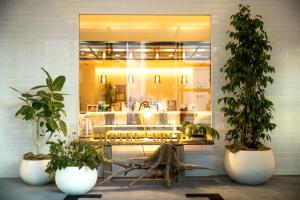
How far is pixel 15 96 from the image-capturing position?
5.91 meters

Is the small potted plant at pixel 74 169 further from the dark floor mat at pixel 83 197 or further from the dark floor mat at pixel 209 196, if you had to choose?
the dark floor mat at pixel 209 196

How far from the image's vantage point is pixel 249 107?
530cm

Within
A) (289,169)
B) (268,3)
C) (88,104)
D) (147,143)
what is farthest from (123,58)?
(289,169)

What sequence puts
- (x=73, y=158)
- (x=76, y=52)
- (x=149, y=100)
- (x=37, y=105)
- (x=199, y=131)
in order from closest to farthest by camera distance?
(x=73, y=158)
(x=37, y=105)
(x=76, y=52)
(x=199, y=131)
(x=149, y=100)

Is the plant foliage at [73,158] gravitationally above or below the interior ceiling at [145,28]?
below

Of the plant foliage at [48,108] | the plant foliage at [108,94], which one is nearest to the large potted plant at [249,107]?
the plant foliage at [108,94]

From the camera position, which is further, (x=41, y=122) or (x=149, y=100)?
(x=149, y=100)

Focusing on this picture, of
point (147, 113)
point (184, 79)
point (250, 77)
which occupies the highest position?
point (184, 79)

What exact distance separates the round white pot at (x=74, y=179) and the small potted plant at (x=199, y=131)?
208cm

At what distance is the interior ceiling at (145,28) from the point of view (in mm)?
6191

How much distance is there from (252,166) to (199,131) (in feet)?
4.01

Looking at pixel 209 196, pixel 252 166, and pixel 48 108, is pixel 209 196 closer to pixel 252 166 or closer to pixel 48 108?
pixel 252 166

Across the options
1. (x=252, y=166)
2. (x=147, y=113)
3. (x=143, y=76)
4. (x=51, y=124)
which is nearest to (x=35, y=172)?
(x=51, y=124)

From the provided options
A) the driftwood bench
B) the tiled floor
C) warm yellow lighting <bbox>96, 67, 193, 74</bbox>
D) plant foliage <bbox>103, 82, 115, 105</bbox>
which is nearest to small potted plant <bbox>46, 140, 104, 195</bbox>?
the tiled floor
